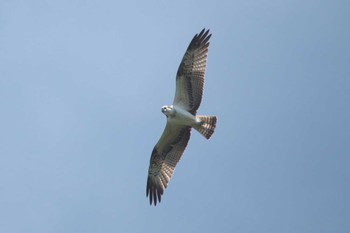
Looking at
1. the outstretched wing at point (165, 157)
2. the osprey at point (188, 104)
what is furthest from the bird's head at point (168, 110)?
the outstretched wing at point (165, 157)

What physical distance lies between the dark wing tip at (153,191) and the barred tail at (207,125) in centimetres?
208

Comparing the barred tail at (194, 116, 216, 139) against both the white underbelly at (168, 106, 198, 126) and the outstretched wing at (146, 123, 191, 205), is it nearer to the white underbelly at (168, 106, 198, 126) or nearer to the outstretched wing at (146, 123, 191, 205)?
the white underbelly at (168, 106, 198, 126)

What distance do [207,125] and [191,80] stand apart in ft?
3.80

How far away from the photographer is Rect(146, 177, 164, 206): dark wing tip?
59.2 ft

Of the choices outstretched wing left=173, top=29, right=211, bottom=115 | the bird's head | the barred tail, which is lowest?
the barred tail

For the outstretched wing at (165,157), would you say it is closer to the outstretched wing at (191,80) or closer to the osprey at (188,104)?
the osprey at (188,104)

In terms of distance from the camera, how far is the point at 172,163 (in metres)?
17.9

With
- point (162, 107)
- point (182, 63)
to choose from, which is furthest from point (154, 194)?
point (182, 63)

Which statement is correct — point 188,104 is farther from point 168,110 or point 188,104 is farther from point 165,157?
point 165,157

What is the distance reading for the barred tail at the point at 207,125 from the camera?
16953 millimetres

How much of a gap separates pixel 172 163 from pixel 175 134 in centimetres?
79

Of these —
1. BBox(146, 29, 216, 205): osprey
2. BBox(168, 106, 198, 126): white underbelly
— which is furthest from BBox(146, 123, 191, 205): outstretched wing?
BBox(168, 106, 198, 126): white underbelly

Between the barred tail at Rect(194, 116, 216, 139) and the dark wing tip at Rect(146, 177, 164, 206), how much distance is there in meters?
Result: 2.08

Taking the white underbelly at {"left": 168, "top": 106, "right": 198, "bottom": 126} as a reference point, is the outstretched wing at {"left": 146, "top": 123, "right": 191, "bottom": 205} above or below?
below
